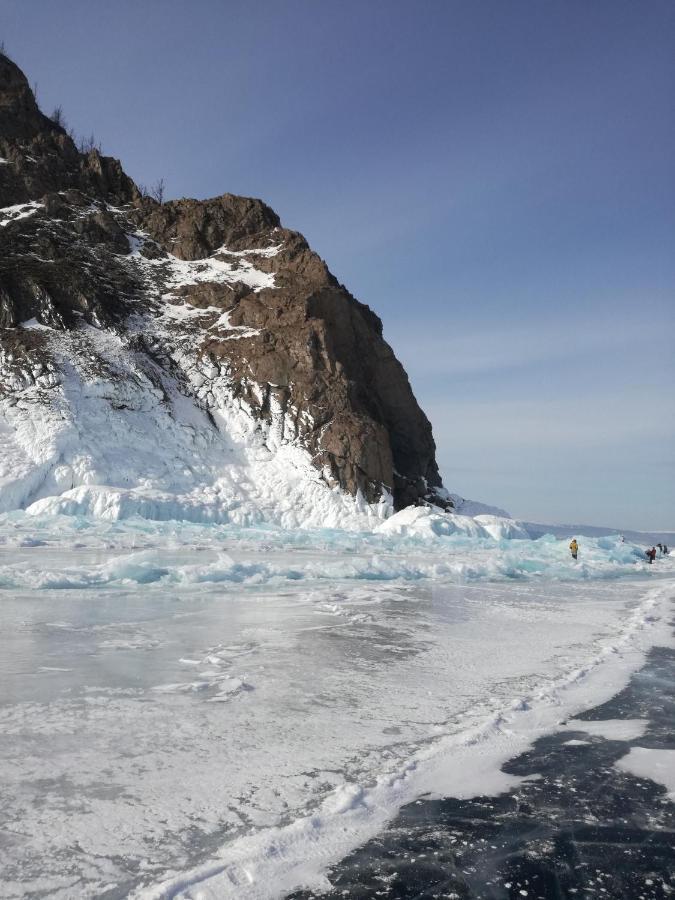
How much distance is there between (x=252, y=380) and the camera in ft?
140

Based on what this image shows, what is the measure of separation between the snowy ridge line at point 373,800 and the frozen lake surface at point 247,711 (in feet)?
0.04

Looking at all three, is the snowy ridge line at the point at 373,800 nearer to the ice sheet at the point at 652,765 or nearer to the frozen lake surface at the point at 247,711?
the frozen lake surface at the point at 247,711

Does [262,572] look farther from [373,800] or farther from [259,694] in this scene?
[373,800]

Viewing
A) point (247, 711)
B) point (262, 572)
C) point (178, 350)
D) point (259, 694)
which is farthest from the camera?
point (178, 350)

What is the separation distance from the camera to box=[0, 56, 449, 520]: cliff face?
35622mm

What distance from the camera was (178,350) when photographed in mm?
44938

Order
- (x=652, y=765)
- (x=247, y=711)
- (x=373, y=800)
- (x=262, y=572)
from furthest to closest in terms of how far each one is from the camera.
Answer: (x=262, y=572) → (x=247, y=711) → (x=652, y=765) → (x=373, y=800)

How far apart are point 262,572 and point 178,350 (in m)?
34.5

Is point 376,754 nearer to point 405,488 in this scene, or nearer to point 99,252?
point 405,488

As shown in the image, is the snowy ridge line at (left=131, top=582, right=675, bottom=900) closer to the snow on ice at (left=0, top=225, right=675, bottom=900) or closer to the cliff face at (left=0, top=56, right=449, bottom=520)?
the snow on ice at (left=0, top=225, right=675, bottom=900)

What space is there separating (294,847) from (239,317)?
45.4m

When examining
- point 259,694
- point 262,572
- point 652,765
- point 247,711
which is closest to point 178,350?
point 262,572

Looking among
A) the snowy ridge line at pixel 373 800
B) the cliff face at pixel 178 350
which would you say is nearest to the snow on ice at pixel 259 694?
the snowy ridge line at pixel 373 800

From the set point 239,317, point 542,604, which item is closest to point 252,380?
point 239,317
